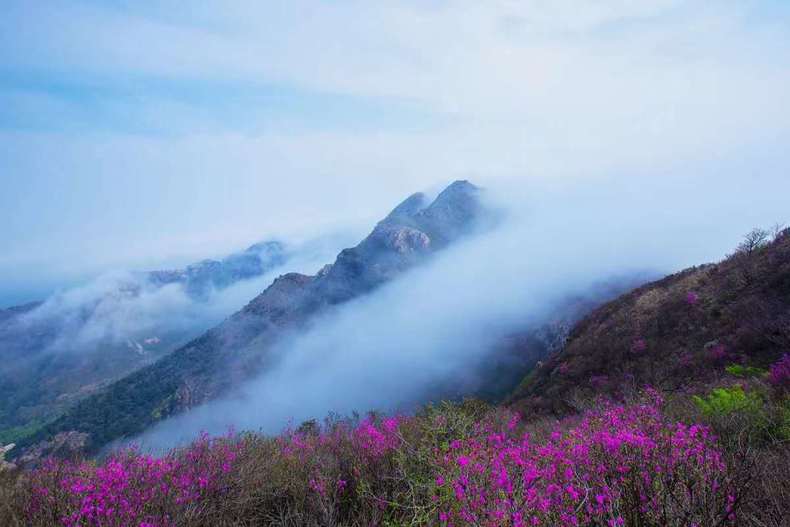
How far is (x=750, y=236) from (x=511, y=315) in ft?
307

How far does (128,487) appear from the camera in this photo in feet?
21.6

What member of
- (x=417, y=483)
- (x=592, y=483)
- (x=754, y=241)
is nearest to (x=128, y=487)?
(x=417, y=483)

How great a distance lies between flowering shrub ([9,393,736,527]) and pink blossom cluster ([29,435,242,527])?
1.0 inches

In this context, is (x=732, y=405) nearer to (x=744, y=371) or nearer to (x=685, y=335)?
(x=744, y=371)

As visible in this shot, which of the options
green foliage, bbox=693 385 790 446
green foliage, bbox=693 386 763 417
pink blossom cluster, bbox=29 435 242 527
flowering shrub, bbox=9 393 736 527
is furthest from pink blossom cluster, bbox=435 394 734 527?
pink blossom cluster, bbox=29 435 242 527

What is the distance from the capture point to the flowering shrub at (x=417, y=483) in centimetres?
476

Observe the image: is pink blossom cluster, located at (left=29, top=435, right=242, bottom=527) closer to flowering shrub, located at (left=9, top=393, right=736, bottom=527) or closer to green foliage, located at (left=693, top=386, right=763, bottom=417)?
flowering shrub, located at (left=9, top=393, right=736, bottom=527)

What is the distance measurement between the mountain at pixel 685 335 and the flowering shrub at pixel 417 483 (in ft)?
33.7

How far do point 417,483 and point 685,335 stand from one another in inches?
869

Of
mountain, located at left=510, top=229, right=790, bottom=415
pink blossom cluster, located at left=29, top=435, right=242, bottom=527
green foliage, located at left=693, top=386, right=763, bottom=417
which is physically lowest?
mountain, located at left=510, top=229, right=790, bottom=415

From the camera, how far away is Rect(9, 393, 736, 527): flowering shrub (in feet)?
15.6

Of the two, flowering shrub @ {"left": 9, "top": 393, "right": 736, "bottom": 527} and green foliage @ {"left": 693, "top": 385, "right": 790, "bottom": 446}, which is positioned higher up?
flowering shrub @ {"left": 9, "top": 393, "right": 736, "bottom": 527}

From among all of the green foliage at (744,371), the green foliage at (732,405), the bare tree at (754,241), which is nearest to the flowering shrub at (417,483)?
the green foliage at (732,405)

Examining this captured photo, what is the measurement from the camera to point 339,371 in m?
173
